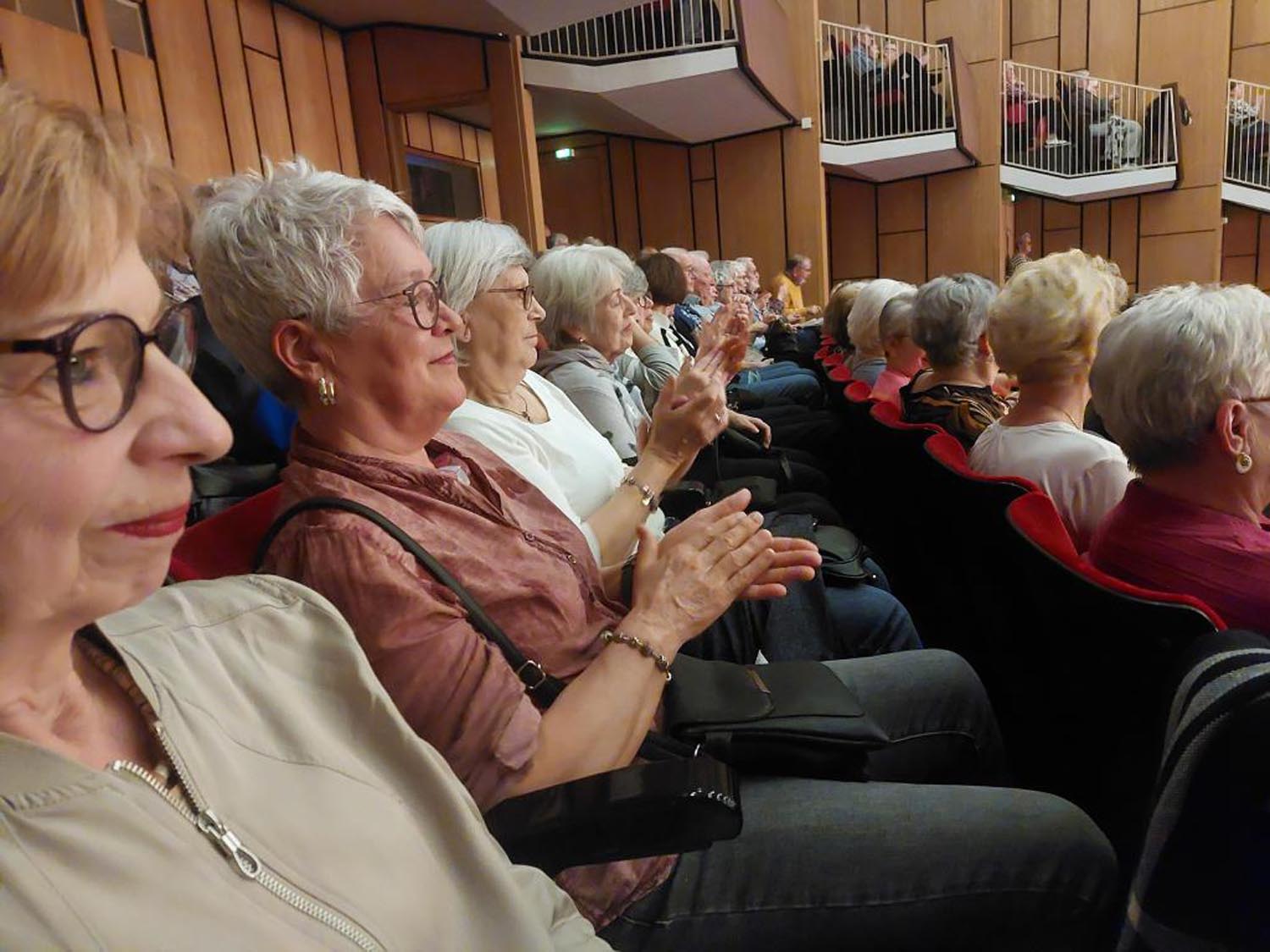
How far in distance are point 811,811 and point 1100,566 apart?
65 cm

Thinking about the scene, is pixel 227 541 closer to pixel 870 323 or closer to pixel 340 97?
pixel 870 323

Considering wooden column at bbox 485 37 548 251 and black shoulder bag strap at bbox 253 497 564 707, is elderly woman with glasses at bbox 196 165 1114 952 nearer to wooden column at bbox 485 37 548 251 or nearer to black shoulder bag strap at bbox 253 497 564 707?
black shoulder bag strap at bbox 253 497 564 707

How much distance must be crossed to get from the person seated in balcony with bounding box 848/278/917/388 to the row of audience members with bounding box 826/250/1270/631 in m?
1.73

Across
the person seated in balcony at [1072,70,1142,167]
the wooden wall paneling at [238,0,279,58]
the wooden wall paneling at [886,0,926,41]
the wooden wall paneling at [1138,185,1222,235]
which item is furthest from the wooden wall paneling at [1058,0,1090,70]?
the wooden wall paneling at [238,0,279,58]

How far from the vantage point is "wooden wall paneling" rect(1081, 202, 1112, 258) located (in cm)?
1268

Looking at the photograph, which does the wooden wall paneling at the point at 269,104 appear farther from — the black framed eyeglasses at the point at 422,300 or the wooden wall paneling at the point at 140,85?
Answer: the black framed eyeglasses at the point at 422,300

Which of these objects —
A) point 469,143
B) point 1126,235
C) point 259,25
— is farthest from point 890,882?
point 1126,235

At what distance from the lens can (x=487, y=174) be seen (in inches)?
330

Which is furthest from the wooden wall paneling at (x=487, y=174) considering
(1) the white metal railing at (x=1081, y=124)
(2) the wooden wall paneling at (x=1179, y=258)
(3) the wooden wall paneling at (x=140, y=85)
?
(2) the wooden wall paneling at (x=1179, y=258)

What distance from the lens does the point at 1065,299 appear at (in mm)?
1863

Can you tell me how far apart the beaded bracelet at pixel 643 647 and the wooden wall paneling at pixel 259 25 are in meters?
5.68

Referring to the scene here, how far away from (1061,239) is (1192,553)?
13.8 metres

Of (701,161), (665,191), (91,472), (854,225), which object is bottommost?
(91,472)

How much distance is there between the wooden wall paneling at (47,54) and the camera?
147 inches
